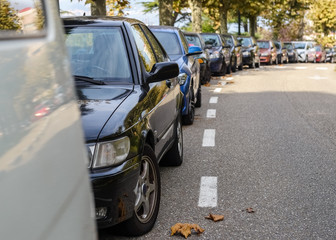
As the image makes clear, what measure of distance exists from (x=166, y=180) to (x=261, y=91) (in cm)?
1141

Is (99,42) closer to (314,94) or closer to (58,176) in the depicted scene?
(58,176)

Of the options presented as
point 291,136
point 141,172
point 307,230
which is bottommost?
point 291,136

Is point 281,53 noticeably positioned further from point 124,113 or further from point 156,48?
point 124,113

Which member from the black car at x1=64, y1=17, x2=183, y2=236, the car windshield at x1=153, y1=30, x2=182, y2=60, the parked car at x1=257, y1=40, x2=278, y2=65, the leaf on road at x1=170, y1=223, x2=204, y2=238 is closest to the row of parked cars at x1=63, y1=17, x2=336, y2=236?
the black car at x1=64, y1=17, x2=183, y2=236

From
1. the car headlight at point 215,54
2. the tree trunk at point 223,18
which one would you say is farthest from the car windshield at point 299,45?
the car headlight at point 215,54

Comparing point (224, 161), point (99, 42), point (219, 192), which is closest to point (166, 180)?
point (219, 192)

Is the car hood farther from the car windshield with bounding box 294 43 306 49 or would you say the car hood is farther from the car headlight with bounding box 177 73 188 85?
the car windshield with bounding box 294 43 306 49

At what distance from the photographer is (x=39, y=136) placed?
60.3 inches

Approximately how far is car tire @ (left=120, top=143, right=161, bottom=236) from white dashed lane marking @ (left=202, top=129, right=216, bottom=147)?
145 inches

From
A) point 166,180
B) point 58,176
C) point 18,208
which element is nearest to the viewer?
point 18,208

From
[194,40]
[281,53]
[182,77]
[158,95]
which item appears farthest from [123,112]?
[281,53]

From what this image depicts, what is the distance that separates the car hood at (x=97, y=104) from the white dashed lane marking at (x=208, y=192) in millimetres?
1274

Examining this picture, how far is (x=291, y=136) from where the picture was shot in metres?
8.95

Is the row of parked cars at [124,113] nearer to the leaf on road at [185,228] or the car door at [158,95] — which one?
the car door at [158,95]
